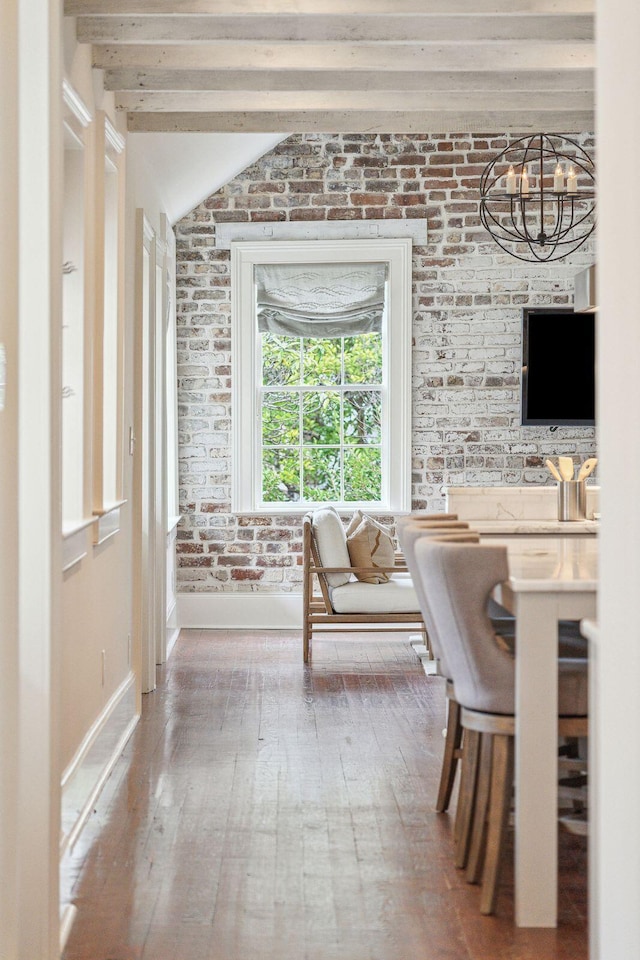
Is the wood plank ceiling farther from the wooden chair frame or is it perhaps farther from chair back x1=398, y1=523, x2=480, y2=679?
the wooden chair frame

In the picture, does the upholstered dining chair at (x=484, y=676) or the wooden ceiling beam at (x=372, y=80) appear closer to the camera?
the upholstered dining chair at (x=484, y=676)

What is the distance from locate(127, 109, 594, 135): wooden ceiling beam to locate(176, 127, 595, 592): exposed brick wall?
2.25 meters

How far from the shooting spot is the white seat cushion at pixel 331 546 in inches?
271

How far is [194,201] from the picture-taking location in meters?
7.86

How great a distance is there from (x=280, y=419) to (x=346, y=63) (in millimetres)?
3918

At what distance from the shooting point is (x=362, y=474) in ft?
27.0

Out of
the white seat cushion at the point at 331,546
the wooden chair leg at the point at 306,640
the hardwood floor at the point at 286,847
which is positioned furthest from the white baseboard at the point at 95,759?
the white seat cushion at the point at 331,546

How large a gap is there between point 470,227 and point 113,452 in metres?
4.05

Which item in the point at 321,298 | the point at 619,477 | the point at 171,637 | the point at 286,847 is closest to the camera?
the point at 619,477

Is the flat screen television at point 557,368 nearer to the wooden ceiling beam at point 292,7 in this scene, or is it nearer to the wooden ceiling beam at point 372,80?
the wooden ceiling beam at point 372,80

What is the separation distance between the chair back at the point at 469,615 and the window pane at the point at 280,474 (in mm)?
4903

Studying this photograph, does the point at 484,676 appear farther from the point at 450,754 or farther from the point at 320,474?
the point at 320,474

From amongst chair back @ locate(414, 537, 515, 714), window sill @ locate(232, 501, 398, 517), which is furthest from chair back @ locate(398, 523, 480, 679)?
window sill @ locate(232, 501, 398, 517)

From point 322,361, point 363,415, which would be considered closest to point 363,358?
point 322,361
